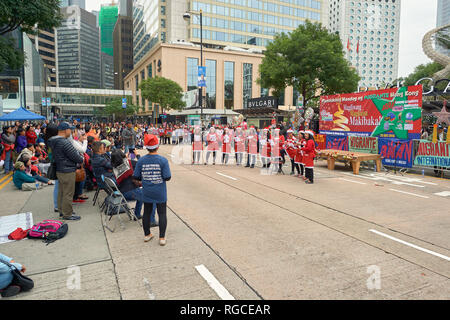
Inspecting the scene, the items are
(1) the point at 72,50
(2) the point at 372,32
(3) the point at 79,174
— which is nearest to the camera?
(3) the point at 79,174

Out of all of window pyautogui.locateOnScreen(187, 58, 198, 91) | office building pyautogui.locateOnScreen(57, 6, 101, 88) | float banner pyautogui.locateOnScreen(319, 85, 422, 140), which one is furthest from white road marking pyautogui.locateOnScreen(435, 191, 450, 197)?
office building pyautogui.locateOnScreen(57, 6, 101, 88)

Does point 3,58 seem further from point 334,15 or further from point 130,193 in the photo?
point 334,15

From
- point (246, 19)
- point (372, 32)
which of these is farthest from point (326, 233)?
point (372, 32)

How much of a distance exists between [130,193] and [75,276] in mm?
2959

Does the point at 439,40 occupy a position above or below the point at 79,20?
below

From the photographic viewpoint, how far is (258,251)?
5.10 metres

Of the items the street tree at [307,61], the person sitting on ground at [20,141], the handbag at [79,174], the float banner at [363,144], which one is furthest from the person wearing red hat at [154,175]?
the street tree at [307,61]

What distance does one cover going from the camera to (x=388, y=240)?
18.5 feet

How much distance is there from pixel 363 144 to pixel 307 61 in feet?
43.4

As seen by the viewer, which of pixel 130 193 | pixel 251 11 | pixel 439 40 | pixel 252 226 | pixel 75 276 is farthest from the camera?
pixel 251 11

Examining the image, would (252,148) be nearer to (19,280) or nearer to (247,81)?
(19,280)

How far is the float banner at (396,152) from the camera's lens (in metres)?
13.4
